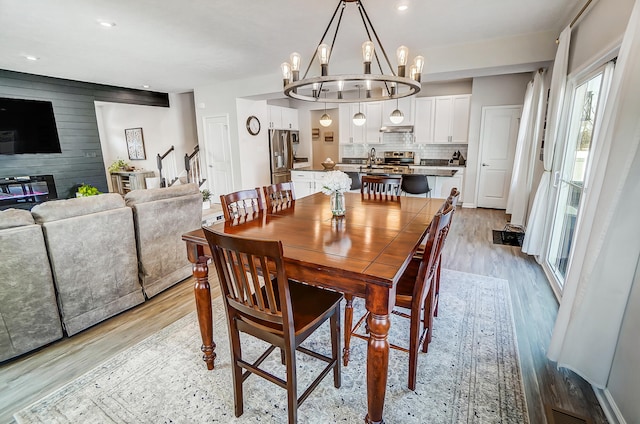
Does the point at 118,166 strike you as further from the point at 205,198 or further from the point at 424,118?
the point at 424,118

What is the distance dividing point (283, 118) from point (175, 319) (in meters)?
6.25

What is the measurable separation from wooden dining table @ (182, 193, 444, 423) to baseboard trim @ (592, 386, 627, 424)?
45.2 inches

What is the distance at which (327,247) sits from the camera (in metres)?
1.60

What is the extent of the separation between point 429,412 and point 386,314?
70cm

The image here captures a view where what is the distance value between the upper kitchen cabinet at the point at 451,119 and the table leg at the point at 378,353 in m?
6.12

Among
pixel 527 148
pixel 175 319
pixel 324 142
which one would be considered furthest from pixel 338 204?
pixel 324 142

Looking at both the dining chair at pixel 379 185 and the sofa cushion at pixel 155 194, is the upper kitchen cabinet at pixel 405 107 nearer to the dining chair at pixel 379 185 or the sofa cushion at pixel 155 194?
the dining chair at pixel 379 185

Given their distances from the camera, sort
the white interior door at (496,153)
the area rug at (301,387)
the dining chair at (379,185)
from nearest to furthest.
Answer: the area rug at (301,387)
the dining chair at (379,185)
the white interior door at (496,153)

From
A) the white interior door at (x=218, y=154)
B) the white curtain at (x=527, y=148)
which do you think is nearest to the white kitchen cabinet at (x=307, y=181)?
the white interior door at (x=218, y=154)

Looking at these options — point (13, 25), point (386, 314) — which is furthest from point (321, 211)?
point (13, 25)

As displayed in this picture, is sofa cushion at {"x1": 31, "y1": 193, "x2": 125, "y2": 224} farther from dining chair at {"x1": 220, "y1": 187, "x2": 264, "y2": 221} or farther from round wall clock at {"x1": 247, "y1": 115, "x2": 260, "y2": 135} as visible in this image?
round wall clock at {"x1": 247, "y1": 115, "x2": 260, "y2": 135}

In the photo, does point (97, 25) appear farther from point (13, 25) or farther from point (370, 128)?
point (370, 128)

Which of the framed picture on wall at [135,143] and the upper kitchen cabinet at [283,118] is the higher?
the upper kitchen cabinet at [283,118]

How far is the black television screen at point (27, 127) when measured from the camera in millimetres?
4918
